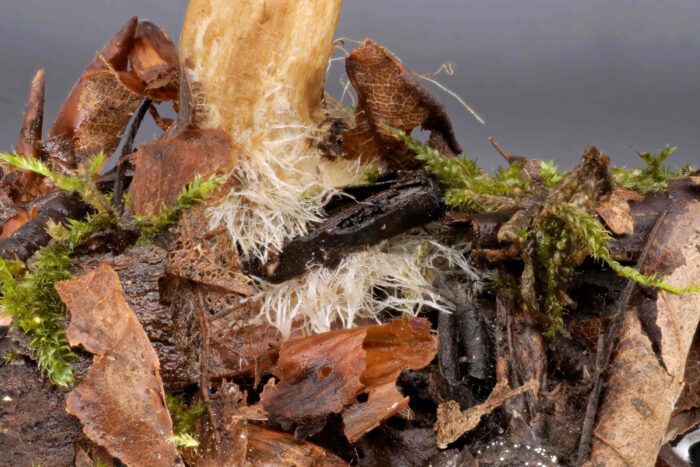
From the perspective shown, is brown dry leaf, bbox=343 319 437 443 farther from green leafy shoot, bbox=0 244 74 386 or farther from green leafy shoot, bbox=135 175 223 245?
green leafy shoot, bbox=0 244 74 386

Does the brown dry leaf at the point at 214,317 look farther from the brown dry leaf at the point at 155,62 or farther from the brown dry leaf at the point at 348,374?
the brown dry leaf at the point at 155,62

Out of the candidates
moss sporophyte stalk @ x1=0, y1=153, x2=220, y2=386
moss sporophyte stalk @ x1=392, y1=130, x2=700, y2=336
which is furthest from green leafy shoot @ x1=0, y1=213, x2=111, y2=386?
moss sporophyte stalk @ x1=392, y1=130, x2=700, y2=336

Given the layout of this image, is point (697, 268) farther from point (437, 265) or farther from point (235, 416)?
point (235, 416)

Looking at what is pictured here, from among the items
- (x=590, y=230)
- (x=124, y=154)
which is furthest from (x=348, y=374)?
(x=124, y=154)

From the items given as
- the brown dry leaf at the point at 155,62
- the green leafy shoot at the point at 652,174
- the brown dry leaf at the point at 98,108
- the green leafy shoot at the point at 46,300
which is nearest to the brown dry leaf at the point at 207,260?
the green leafy shoot at the point at 46,300

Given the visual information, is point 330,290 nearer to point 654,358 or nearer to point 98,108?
point 654,358
